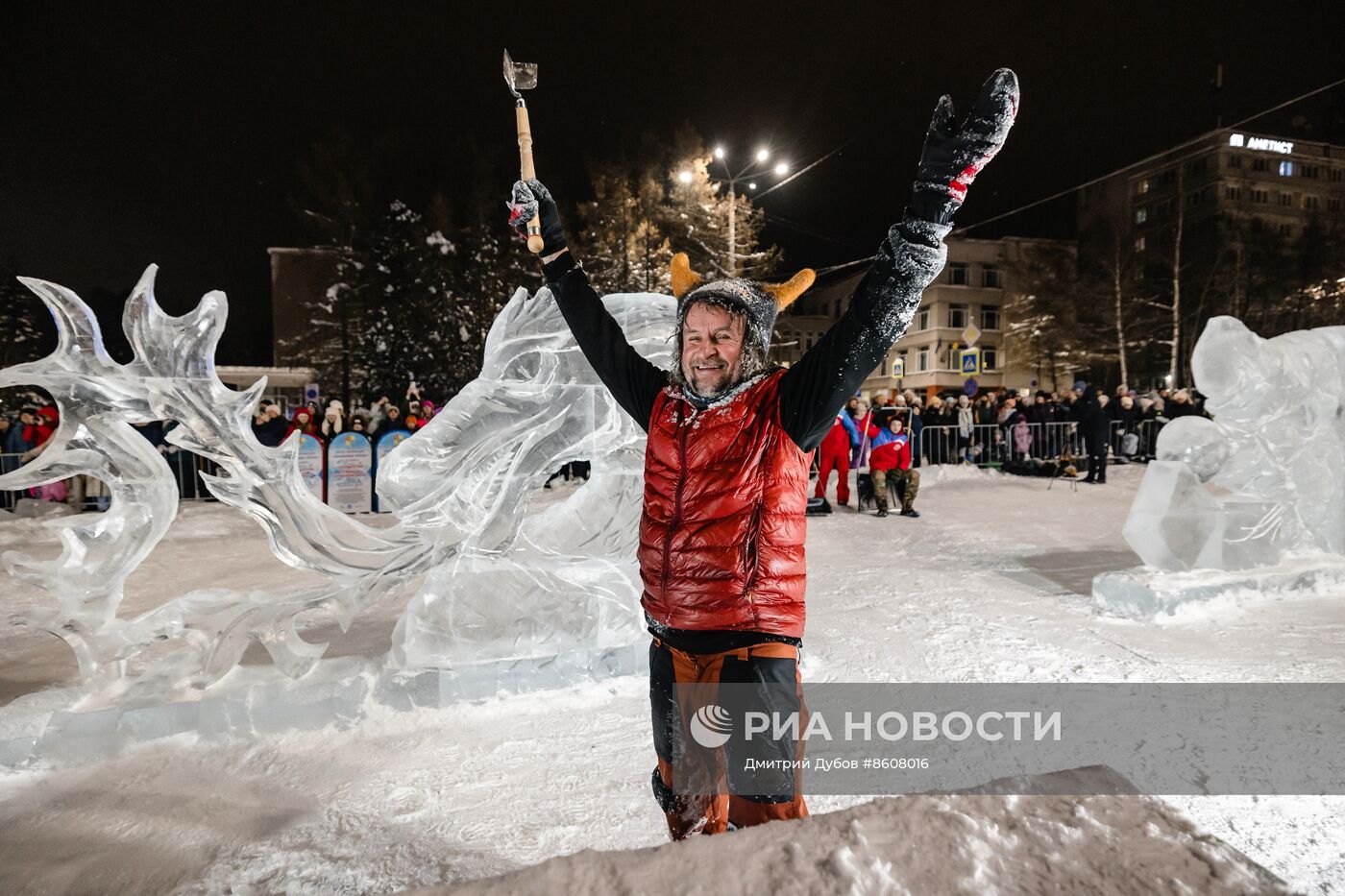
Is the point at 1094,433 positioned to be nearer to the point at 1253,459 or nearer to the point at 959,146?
the point at 1253,459

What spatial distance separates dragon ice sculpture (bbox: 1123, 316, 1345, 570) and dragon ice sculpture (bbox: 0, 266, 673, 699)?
13.1ft

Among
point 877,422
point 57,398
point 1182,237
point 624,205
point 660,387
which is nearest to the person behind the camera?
point 660,387

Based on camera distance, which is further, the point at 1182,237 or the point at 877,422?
the point at 1182,237

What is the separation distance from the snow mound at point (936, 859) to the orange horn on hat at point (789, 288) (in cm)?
139

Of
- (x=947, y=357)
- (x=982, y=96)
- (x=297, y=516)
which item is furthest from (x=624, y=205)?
(x=947, y=357)

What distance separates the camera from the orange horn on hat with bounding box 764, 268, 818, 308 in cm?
215

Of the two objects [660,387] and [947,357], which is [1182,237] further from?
[660,387]

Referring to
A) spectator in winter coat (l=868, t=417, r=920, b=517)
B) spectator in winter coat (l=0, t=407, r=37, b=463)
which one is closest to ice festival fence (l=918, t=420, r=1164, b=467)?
spectator in winter coat (l=868, t=417, r=920, b=517)

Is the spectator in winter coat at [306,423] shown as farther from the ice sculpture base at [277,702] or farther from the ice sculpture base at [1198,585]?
the ice sculpture base at [1198,585]

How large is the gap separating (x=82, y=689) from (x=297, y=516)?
1.21 metres

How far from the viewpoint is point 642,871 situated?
45.9 inches

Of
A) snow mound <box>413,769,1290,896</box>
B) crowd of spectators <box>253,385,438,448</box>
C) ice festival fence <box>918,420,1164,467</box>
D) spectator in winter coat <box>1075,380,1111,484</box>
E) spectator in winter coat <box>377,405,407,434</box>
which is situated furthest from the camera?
ice festival fence <box>918,420,1164,467</box>

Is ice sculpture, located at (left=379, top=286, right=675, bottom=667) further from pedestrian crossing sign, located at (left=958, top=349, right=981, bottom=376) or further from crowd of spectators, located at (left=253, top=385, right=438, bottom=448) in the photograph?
pedestrian crossing sign, located at (left=958, top=349, right=981, bottom=376)

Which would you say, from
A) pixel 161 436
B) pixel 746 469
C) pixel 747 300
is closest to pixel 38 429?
pixel 161 436
